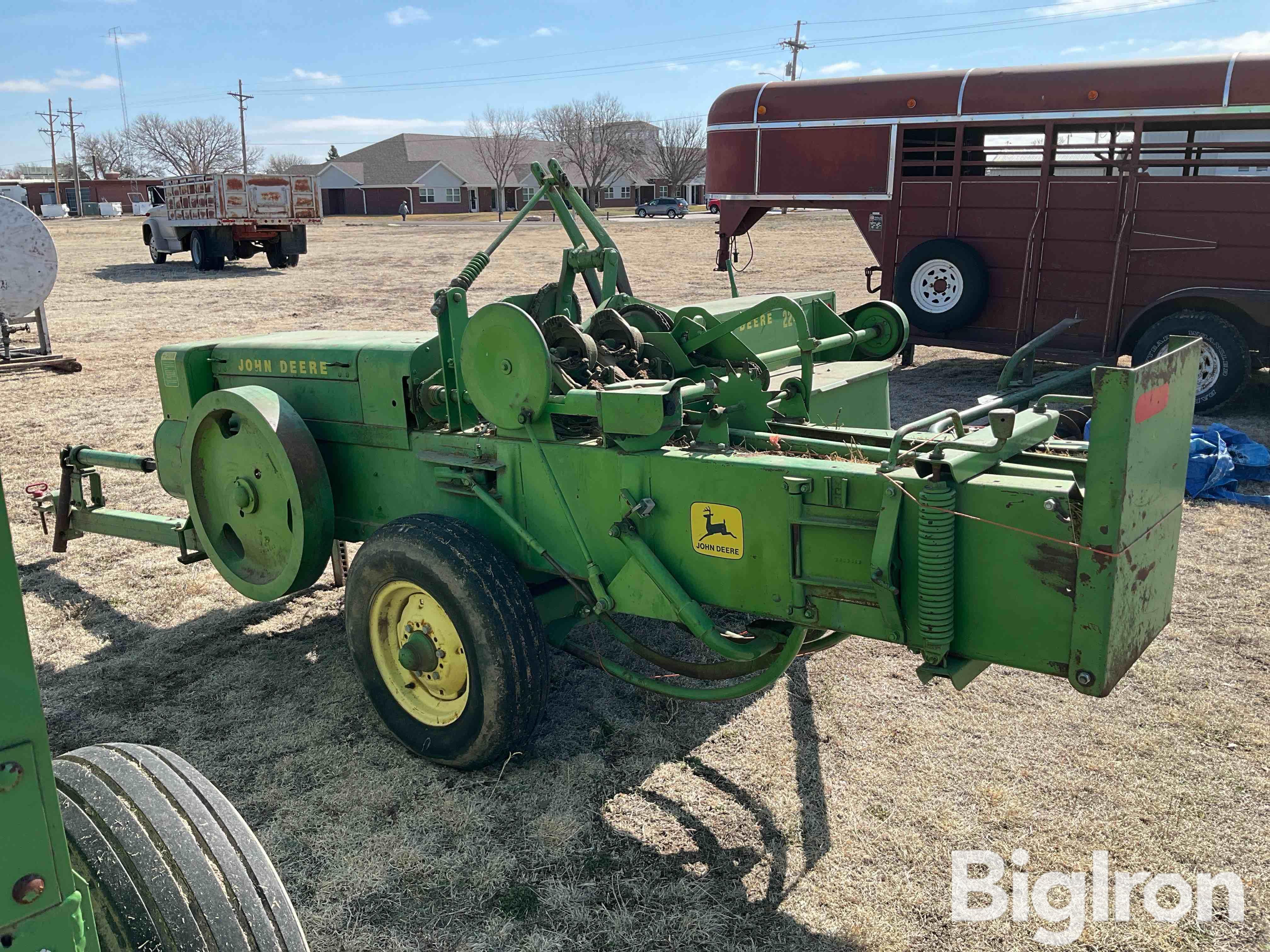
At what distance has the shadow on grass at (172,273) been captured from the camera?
73.7ft

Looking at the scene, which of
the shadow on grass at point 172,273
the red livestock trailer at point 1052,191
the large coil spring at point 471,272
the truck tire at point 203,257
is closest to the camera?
the large coil spring at point 471,272

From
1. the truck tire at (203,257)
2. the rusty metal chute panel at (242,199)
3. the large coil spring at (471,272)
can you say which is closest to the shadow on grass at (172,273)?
the truck tire at (203,257)

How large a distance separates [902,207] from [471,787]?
8693mm

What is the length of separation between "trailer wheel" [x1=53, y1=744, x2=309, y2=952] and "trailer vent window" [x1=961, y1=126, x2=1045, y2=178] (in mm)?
9655

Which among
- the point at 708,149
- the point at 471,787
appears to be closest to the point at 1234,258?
the point at 708,149

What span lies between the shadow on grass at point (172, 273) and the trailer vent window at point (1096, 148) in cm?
1771

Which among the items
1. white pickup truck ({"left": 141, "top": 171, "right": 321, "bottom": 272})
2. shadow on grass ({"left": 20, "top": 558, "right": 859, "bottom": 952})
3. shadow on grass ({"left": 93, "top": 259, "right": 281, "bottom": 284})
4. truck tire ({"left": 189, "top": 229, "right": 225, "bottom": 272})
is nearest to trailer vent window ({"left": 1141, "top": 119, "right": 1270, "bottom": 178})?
shadow on grass ({"left": 20, "top": 558, "right": 859, "bottom": 952})

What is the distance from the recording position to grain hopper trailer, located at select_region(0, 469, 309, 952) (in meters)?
1.40

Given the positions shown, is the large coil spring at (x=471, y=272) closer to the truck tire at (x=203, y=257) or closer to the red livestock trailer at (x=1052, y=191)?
the red livestock trailer at (x=1052, y=191)

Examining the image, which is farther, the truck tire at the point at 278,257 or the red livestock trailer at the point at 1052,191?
the truck tire at the point at 278,257

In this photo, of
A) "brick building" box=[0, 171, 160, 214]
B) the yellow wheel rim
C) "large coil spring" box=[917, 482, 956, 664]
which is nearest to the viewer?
"large coil spring" box=[917, 482, 956, 664]

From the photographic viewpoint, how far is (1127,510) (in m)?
2.59

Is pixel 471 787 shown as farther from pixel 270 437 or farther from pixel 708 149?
pixel 708 149

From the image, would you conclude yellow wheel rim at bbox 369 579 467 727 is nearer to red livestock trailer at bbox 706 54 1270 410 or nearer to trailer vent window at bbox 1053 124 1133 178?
red livestock trailer at bbox 706 54 1270 410
